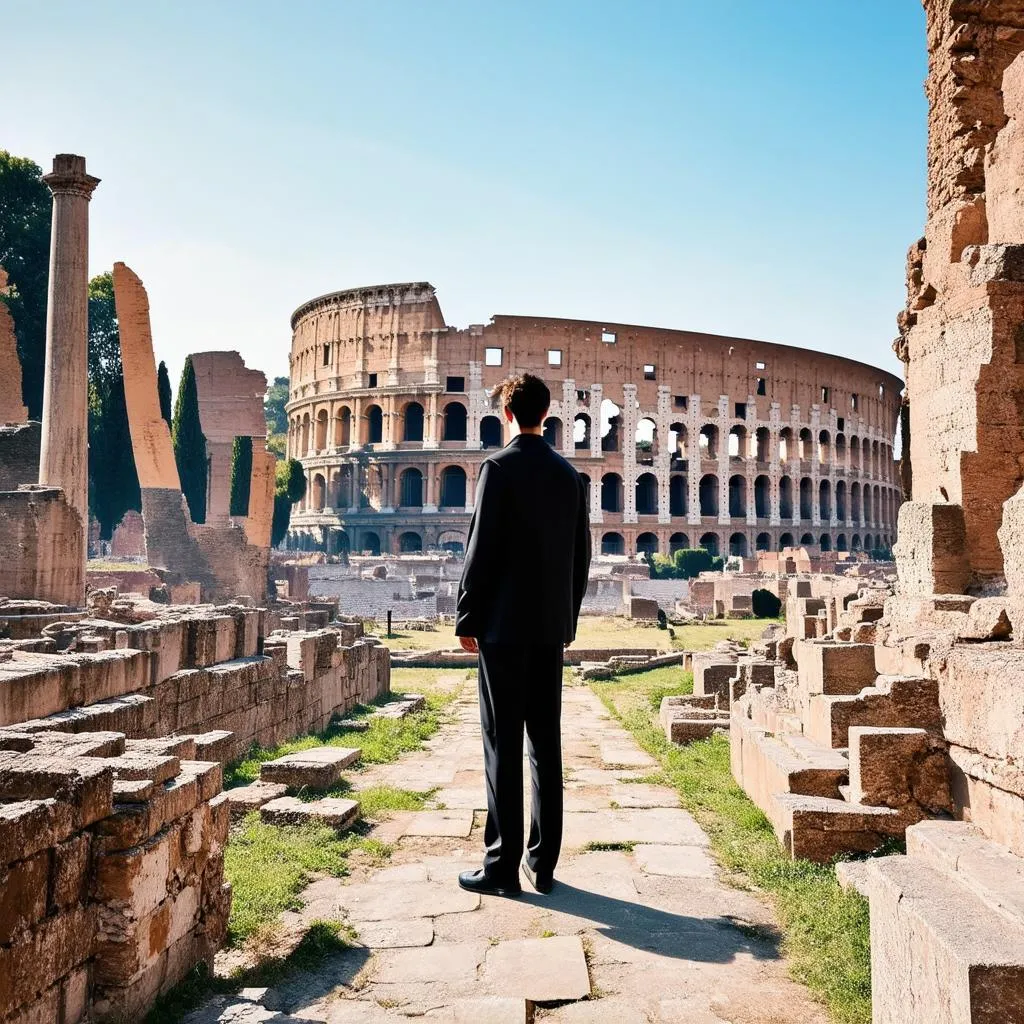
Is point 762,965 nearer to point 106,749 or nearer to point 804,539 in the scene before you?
point 106,749

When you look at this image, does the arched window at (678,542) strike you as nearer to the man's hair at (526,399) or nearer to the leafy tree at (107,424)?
the leafy tree at (107,424)

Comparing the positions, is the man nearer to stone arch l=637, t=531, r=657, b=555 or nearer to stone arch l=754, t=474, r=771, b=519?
stone arch l=637, t=531, r=657, b=555

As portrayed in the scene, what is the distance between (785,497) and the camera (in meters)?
56.7

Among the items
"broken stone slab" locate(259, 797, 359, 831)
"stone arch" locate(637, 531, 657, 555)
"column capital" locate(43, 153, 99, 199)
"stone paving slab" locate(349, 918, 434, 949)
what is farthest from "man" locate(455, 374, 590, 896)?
"stone arch" locate(637, 531, 657, 555)

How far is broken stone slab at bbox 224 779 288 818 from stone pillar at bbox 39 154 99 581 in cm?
1263

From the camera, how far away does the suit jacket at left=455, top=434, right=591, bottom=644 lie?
342cm

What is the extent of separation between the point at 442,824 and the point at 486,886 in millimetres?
1469

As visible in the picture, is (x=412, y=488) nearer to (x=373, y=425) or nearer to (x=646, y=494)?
(x=373, y=425)

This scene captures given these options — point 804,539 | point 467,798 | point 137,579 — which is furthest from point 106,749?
point 804,539

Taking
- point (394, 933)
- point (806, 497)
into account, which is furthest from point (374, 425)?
point (394, 933)

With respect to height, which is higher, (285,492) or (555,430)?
(555,430)

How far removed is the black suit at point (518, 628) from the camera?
3418mm

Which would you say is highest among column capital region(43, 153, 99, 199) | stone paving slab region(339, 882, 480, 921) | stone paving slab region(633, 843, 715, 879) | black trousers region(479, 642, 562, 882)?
column capital region(43, 153, 99, 199)

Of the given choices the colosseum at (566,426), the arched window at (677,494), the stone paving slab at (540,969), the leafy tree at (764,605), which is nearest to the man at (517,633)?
the stone paving slab at (540,969)
